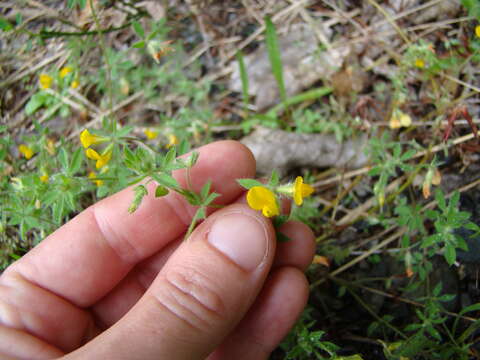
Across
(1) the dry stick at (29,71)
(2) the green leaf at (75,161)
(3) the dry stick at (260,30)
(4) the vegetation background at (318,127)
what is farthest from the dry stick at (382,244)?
(1) the dry stick at (29,71)

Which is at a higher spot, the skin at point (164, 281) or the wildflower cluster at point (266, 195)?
the wildflower cluster at point (266, 195)

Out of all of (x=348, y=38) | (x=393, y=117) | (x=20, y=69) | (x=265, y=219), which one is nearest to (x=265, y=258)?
(x=265, y=219)

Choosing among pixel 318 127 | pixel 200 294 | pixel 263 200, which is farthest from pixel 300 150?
pixel 200 294

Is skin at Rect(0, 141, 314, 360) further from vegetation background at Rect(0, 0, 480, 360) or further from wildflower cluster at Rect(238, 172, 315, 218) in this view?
vegetation background at Rect(0, 0, 480, 360)

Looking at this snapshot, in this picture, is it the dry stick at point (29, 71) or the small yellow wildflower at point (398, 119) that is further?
the dry stick at point (29, 71)

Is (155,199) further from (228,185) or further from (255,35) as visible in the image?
(255,35)

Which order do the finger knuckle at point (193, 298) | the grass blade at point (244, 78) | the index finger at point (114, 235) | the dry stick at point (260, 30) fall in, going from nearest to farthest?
the finger knuckle at point (193, 298) < the index finger at point (114, 235) < the grass blade at point (244, 78) < the dry stick at point (260, 30)

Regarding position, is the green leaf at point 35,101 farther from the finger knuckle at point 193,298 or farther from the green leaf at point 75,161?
the finger knuckle at point 193,298

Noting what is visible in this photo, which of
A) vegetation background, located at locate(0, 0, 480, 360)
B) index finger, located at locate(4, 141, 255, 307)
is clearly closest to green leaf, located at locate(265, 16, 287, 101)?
vegetation background, located at locate(0, 0, 480, 360)
